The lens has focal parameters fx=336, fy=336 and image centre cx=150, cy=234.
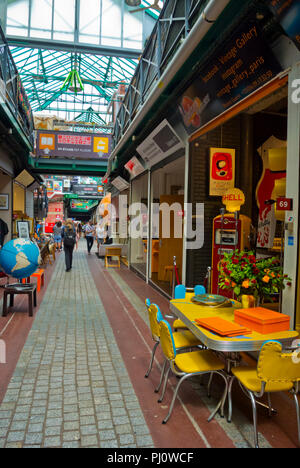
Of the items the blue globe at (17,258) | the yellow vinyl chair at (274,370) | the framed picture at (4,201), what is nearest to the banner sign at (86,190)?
the framed picture at (4,201)

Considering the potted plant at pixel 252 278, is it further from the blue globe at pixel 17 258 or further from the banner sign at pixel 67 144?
the banner sign at pixel 67 144

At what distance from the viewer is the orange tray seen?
2.76 metres

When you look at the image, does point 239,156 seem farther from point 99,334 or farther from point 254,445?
point 254,445

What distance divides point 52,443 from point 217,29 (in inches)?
189

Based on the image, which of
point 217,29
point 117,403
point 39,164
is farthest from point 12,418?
point 39,164

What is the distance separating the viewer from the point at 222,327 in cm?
287

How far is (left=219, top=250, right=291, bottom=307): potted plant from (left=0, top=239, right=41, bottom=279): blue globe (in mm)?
3905

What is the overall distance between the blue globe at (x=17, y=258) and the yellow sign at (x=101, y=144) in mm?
9973

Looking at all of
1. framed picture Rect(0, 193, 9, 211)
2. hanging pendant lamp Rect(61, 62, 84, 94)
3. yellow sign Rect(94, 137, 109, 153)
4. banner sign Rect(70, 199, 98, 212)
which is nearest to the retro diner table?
framed picture Rect(0, 193, 9, 211)

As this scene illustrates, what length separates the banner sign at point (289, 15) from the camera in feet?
Result: 8.81

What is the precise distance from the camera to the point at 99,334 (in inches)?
205

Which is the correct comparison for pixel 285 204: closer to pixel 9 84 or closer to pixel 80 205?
pixel 9 84
